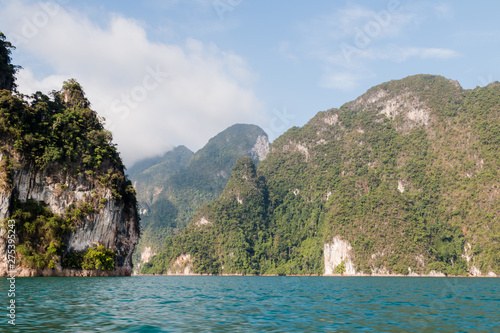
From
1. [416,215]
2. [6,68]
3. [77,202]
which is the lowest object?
[77,202]

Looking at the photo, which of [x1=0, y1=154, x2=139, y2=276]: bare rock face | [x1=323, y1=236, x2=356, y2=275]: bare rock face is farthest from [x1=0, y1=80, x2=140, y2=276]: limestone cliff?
[x1=323, y1=236, x2=356, y2=275]: bare rock face

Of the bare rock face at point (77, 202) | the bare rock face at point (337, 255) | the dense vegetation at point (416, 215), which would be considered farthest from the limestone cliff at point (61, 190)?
the dense vegetation at point (416, 215)

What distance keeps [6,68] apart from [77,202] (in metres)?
26.9

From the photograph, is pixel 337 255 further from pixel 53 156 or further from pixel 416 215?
pixel 53 156

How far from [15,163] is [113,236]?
2389 cm

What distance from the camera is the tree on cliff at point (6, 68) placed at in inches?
2571

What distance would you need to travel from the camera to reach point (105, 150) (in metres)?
71.4

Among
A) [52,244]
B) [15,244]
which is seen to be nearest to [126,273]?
[52,244]

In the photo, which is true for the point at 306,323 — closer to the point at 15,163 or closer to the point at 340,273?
the point at 15,163

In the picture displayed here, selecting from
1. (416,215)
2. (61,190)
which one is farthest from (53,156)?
(416,215)

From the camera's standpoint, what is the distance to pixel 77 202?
216ft

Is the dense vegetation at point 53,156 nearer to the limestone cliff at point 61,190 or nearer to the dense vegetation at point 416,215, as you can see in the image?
the limestone cliff at point 61,190

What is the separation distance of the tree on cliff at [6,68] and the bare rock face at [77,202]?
61.6 ft

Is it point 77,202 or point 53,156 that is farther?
point 77,202
